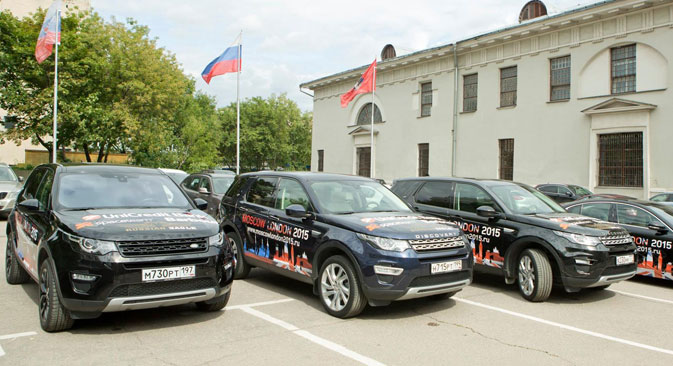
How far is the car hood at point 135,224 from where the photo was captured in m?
4.93

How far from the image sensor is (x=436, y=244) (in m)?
5.92

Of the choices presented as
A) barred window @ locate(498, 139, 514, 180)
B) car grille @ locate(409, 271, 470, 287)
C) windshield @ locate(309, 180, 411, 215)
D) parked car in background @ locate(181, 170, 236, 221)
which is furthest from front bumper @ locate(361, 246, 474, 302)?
barred window @ locate(498, 139, 514, 180)

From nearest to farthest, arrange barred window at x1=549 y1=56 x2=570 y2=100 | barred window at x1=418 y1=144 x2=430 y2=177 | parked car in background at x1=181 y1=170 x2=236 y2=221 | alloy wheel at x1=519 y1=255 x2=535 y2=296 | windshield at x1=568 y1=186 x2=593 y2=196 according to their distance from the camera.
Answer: alloy wheel at x1=519 y1=255 x2=535 y2=296, parked car in background at x1=181 y1=170 x2=236 y2=221, windshield at x1=568 y1=186 x2=593 y2=196, barred window at x1=549 y1=56 x2=570 y2=100, barred window at x1=418 y1=144 x2=430 y2=177

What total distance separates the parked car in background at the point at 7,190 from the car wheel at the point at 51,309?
11966 millimetres

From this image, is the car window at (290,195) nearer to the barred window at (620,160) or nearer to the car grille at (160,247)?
the car grille at (160,247)

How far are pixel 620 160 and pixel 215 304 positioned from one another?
19.3 m

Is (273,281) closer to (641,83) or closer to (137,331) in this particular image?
(137,331)

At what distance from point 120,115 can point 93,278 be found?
91.4ft

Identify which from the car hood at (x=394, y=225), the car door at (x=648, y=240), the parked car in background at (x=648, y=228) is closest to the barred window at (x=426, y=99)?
the parked car in background at (x=648, y=228)

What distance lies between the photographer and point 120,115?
3016 cm

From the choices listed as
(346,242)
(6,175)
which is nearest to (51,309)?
(346,242)

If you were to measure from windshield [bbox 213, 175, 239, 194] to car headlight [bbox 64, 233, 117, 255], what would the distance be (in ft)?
29.1

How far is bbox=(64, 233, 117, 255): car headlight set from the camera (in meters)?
4.78

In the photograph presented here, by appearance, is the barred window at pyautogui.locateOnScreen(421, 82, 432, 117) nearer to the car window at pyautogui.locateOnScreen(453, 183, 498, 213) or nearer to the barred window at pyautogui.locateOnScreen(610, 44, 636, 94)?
the barred window at pyautogui.locateOnScreen(610, 44, 636, 94)
